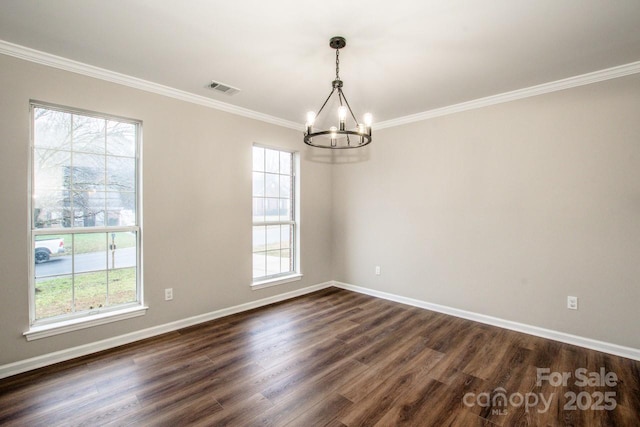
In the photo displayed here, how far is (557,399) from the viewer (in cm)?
214

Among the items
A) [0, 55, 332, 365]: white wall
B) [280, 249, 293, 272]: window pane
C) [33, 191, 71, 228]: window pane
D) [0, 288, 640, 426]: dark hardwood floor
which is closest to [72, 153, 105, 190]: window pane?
[33, 191, 71, 228]: window pane

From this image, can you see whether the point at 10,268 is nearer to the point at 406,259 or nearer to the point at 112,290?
the point at 112,290

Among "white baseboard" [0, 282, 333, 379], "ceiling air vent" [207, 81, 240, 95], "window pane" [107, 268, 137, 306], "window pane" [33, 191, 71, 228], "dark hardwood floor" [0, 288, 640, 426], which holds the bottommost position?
"dark hardwood floor" [0, 288, 640, 426]

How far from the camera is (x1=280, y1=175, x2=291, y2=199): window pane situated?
4551 mm

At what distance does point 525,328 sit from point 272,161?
3775 millimetres

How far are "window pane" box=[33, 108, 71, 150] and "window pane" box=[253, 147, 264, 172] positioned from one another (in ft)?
6.53

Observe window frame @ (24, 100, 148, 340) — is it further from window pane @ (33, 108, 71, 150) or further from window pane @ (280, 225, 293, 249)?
window pane @ (280, 225, 293, 249)

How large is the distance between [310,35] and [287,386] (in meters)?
2.69

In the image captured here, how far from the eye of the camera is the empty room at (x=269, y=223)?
208 cm

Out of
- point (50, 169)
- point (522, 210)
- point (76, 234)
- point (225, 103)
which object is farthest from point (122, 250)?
point (522, 210)

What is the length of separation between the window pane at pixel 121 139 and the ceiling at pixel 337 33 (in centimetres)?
52

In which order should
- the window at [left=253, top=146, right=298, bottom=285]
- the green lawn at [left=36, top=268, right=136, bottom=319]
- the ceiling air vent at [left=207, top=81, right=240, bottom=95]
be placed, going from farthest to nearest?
the window at [left=253, top=146, right=298, bottom=285] → the ceiling air vent at [left=207, top=81, right=240, bottom=95] → the green lawn at [left=36, top=268, right=136, bottom=319]

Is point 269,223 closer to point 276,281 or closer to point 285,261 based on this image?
point 285,261

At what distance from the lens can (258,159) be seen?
422cm
